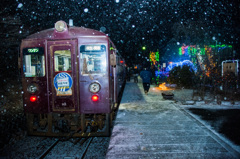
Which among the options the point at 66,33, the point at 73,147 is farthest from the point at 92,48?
the point at 73,147

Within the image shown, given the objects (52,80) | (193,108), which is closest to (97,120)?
(52,80)

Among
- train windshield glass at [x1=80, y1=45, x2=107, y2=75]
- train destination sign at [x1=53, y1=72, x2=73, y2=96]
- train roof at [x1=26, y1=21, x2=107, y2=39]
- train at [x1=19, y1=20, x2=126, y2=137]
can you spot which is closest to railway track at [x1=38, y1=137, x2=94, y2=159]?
train at [x1=19, y1=20, x2=126, y2=137]

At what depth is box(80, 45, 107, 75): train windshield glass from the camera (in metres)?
4.55

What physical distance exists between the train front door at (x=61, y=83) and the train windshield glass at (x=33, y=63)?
0.28 metres

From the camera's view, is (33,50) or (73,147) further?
(33,50)

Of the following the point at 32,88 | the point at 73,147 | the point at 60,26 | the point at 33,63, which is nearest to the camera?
the point at 73,147

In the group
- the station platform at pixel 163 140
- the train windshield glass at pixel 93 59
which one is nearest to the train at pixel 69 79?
the train windshield glass at pixel 93 59

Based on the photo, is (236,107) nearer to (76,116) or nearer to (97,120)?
(97,120)

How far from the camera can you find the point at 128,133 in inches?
200

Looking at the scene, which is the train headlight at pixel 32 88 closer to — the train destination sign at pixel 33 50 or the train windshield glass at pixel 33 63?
the train windshield glass at pixel 33 63

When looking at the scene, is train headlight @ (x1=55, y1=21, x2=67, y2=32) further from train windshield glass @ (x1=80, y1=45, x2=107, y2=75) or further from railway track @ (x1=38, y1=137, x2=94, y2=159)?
railway track @ (x1=38, y1=137, x2=94, y2=159)

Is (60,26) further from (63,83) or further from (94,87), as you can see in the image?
(94,87)

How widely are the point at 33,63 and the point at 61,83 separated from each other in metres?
1.03

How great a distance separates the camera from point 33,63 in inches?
186
